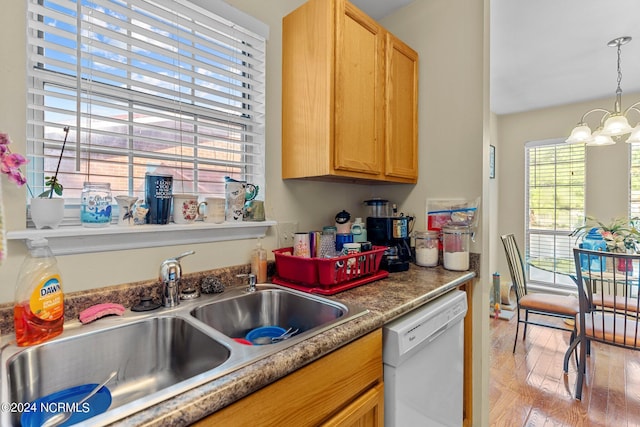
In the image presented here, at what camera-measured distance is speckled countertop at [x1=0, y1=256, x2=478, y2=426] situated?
56 cm

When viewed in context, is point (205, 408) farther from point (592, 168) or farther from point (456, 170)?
point (592, 168)

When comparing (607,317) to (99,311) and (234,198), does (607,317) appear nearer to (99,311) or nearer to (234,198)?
(234,198)

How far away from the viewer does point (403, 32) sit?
2.02 meters

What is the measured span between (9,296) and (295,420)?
904 millimetres

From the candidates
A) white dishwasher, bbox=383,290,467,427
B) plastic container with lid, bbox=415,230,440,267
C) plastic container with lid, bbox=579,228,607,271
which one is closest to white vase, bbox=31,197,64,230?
white dishwasher, bbox=383,290,467,427

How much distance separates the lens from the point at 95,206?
103 centimetres

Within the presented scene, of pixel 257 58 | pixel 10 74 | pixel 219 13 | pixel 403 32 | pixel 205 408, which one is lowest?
pixel 205 408

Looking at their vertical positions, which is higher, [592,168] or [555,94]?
[555,94]

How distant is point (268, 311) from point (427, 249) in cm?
98

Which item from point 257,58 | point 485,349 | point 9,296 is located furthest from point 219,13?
point 485,349

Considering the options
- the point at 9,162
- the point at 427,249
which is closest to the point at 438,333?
the point at 427,249

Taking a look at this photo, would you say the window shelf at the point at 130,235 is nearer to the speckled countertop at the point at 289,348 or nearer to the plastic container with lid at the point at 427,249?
the speckled countertop at the point at 289,348

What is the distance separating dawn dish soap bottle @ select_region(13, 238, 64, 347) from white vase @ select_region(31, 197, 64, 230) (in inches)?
4.2

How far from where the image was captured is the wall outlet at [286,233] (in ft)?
5.27
